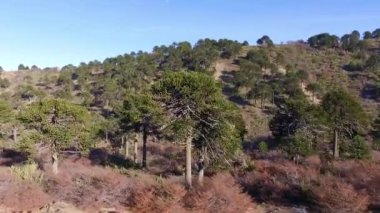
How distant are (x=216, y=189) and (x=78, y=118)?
18244mm

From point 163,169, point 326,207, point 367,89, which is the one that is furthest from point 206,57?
point 326,207

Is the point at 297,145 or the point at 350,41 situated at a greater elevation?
the point at 350,41

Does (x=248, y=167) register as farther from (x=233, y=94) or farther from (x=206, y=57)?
(x=206, y=57)

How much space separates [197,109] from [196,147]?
12.0 feet

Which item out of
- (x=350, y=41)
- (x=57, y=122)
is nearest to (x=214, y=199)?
(x=57, y=122)

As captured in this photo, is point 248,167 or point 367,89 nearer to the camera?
point 248,167

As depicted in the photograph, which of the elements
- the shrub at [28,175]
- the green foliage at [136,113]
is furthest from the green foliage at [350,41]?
the shrub at [28,175]

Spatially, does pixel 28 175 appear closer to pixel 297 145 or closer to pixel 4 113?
pixel 4 113

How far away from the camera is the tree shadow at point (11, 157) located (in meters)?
41.2

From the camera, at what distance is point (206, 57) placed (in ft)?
286

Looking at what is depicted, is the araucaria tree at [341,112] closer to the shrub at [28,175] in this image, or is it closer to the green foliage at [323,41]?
the shrub at [28,175]

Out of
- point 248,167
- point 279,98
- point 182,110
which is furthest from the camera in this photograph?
point 279,98

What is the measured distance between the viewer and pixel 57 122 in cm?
3597

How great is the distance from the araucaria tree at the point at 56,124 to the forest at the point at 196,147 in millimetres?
88
